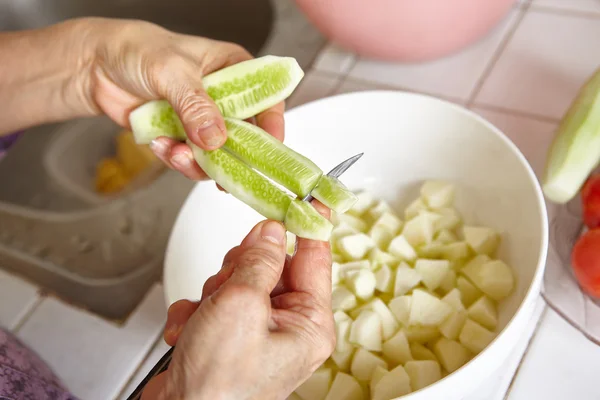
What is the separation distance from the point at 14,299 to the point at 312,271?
51 cm

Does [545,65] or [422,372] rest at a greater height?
[545,65]

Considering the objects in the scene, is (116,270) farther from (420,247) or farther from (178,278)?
(420,247)

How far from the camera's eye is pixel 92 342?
742 millimetres

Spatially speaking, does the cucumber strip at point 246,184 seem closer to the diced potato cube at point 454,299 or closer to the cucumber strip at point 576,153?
the diced potato cube at point 454,299

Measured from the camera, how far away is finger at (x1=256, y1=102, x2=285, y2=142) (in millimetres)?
693

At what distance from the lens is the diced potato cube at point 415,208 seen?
759mm

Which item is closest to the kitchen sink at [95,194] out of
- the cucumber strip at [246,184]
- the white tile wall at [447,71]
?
the white tile wall at [447,71]

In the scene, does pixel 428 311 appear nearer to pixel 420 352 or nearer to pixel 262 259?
pixel 420 352

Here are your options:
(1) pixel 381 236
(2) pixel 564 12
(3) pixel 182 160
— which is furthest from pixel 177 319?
(2) pixel 564 12

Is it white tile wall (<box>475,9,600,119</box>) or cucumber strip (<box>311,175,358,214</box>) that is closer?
cucumber strip (<box>311,175,358,214</box>)

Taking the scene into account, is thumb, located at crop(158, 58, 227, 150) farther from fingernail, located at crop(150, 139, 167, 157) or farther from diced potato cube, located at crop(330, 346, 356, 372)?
diced potato cube, located at crop(330, 346, 356, 372)

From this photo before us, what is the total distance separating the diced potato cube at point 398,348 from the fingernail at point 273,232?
0.68ft

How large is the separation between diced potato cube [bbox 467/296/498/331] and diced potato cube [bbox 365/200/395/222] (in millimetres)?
185

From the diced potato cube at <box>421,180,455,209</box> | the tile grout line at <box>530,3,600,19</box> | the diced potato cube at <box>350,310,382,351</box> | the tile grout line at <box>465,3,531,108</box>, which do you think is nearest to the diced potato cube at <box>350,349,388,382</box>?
the diced potato cube at <box>350,310,382,351</box>
